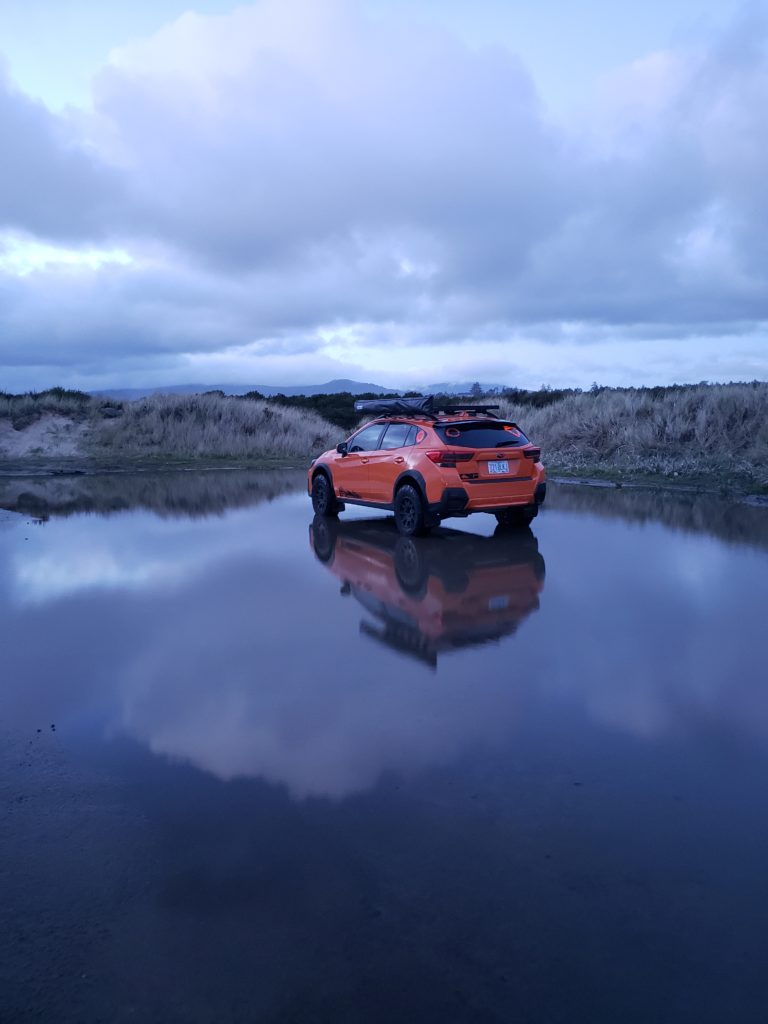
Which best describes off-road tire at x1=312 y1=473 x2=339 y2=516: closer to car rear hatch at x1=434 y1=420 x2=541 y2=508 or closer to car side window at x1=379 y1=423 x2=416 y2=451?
car side window at x1=379 y1=423 x2=416 y2=451

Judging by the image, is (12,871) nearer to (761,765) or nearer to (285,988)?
(285,988)

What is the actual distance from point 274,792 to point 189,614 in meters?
3.82

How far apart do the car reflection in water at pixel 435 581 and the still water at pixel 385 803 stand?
73mm

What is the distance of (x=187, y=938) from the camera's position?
3.18 metres

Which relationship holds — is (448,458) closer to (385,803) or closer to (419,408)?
(419,408)

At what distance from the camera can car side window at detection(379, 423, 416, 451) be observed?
42.6 ft

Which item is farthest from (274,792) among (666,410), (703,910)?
(666,410)

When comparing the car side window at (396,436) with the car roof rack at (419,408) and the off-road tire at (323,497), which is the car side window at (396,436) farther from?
the off-road tire at (323,497)

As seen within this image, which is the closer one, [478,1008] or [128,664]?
[478,1008]

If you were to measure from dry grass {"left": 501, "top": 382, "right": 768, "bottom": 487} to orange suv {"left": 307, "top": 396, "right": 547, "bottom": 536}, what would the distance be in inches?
306

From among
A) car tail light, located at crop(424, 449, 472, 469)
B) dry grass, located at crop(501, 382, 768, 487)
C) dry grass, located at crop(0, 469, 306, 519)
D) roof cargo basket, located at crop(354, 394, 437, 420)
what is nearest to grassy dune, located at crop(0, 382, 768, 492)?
dry grass, located at crop(501, 382, 768, 487)

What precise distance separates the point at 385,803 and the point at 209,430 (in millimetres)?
30827

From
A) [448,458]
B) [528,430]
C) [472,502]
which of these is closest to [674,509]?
[472,502]

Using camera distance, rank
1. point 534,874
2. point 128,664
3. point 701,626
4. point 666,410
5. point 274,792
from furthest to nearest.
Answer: point 666,410 → point 701,626 → point 128,664 → point 274,792 → point 534,874
